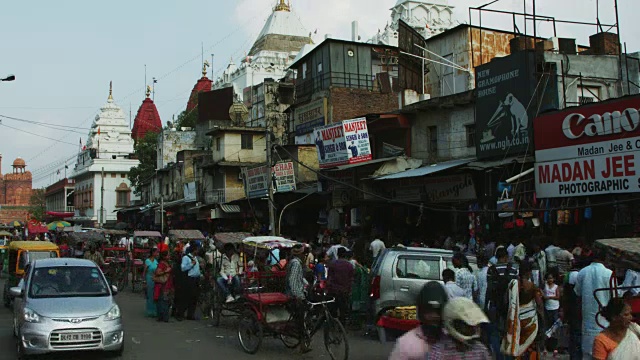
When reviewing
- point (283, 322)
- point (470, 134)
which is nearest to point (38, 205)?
point (470, 134)

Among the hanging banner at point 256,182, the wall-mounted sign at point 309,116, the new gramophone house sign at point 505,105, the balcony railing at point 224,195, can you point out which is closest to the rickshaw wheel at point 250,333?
the new gramophone house sign at point 505,105

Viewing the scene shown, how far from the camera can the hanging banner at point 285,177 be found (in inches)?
1064

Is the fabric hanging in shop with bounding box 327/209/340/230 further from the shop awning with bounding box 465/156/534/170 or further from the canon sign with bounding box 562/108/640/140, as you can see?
the canon sign with bounding box 562/108/640/140

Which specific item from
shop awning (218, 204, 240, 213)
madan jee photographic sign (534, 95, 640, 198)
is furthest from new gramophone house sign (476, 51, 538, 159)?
shop awning (218, 204, 240, 213)

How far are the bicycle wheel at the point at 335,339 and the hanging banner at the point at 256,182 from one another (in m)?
17.6

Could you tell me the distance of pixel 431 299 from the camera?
4.69 m

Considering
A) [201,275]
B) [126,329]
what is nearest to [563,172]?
[201,275]

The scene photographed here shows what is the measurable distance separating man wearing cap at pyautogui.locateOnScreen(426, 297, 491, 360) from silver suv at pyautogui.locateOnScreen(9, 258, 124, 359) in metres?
7.66

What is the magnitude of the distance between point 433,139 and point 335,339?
14.9 meters

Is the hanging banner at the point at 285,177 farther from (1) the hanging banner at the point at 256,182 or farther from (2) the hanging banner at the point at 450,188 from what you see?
(2) the hanging banner at the point at 450,188

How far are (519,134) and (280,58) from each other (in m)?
42.8

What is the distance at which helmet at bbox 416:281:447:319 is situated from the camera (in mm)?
4680

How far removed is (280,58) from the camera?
60.0 meters

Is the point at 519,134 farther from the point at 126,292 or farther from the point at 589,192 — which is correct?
the point at 126,292
